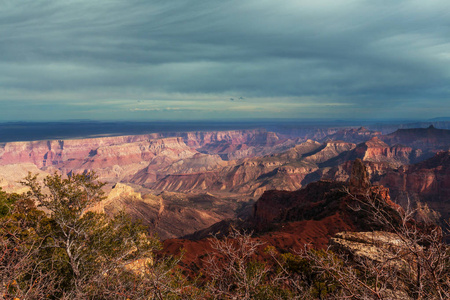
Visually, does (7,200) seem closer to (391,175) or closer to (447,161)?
(391,175)

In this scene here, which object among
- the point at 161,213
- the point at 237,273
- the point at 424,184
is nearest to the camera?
the point at 237,273

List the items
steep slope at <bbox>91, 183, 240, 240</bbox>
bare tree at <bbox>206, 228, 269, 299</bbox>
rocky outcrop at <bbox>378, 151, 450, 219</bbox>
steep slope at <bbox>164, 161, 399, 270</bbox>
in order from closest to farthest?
bare tree at <bbox>206, 228, 269, 299</bbox> → steep slope at <bbox>164, 161, 399, 270</bbox> → steep slope at <bbox>91, 183, 240, 240</bbox> → rocky outcrop at <bbox>378, 151, 450, 219</bbox>

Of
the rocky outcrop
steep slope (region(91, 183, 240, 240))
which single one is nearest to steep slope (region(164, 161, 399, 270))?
steep slope (region(91, 183, 240, 240))

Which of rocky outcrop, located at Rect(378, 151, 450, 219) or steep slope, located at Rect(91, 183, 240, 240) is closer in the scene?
steep slope, located at Rect(91, 183, 240, 240)

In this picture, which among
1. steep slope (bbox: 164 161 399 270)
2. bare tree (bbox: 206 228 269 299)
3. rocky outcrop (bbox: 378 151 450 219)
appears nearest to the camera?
bare tree (bbox: 206 228 269 299)

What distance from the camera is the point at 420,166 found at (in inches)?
6156

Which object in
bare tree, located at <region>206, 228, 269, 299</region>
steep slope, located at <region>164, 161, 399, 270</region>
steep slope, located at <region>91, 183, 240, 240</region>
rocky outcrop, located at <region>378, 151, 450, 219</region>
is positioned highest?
bare tree, located at <region>206, 228, 269, 299</region>

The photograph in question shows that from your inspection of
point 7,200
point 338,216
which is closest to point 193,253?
point 7,200

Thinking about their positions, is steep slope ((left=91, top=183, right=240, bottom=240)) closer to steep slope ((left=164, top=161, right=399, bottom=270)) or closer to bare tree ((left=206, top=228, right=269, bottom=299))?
steep slope ((left=164, top=161, right=399, bottom=270))

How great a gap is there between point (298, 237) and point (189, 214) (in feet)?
340

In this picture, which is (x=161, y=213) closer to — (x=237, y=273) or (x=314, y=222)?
(x=314, y=222)

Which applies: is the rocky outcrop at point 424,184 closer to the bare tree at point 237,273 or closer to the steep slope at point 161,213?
the steep slope at point 161,213

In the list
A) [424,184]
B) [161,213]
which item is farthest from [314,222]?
[424,184]

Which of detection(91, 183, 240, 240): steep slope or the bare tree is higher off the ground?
the bare tree
